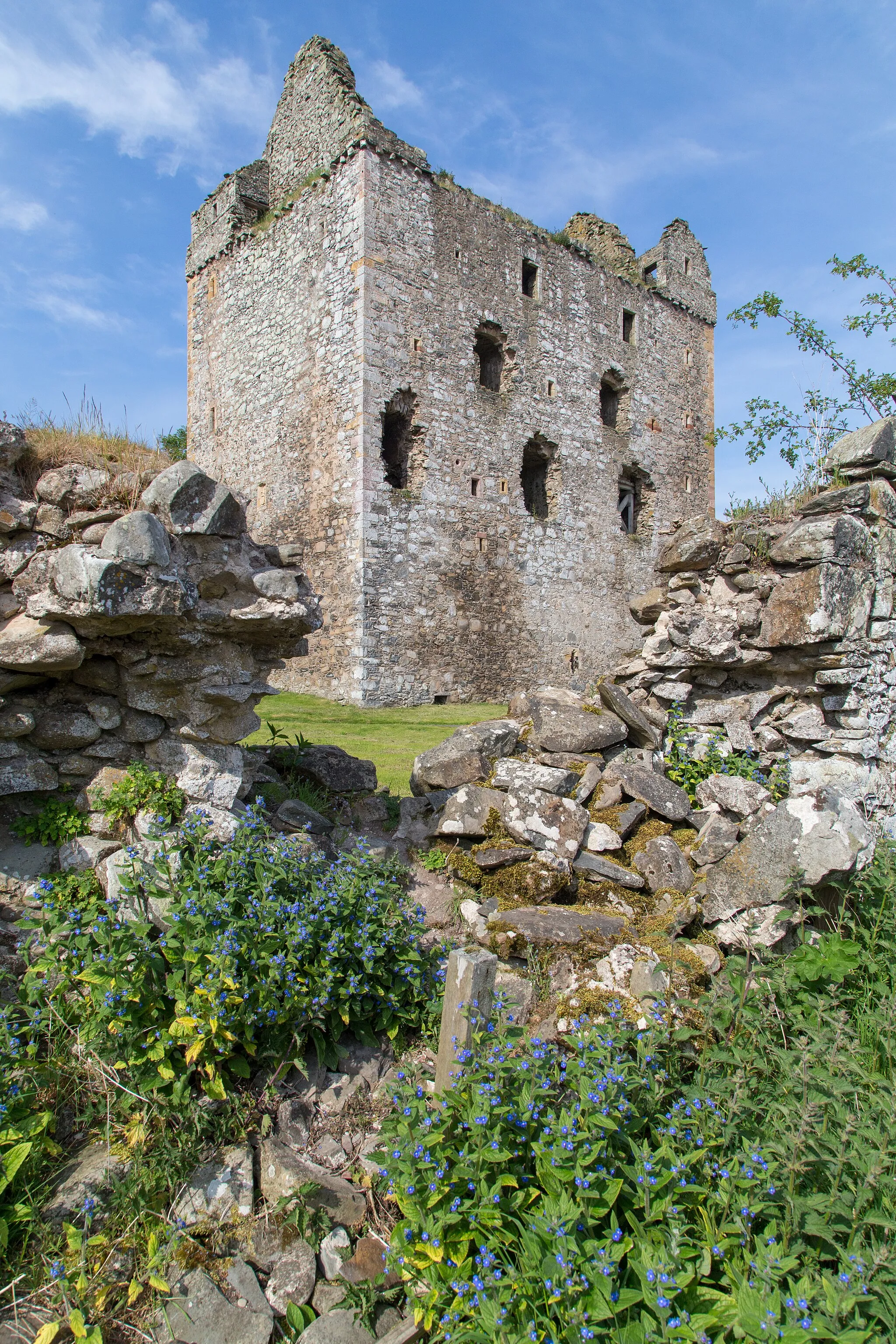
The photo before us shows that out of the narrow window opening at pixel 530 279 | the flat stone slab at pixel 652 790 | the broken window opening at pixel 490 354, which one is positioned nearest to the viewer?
the flat stone slab at pixel 652 790

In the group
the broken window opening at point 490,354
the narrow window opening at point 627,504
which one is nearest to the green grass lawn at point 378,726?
the broken window opening at point 490,354

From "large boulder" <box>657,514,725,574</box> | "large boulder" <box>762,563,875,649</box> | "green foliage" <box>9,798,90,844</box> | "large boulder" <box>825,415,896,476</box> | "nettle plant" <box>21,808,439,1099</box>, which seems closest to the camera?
"nettle plant" <box>21,808,439,1099</box>

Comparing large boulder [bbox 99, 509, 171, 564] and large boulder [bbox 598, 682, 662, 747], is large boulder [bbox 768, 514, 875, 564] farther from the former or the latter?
large boulder [bbox 99, 509, 171, 564]

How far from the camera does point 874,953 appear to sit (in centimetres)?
411

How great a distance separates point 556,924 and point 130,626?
8.75ft

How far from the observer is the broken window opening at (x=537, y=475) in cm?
1596

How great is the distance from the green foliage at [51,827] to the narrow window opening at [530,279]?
599 inches

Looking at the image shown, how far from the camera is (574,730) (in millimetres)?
5180

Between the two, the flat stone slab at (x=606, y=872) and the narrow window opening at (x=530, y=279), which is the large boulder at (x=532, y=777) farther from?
the narrow window opening at (x=530, y=279)

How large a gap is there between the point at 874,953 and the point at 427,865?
254 cm

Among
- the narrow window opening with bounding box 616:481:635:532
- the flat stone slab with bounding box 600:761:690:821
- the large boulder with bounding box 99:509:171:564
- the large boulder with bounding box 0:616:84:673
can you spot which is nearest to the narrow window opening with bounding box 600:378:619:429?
the narrow window opening with bounding box 616:481:635:532

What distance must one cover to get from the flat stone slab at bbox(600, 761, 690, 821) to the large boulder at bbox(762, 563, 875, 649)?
1.39 meters

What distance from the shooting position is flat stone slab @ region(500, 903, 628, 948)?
3885 millimetres

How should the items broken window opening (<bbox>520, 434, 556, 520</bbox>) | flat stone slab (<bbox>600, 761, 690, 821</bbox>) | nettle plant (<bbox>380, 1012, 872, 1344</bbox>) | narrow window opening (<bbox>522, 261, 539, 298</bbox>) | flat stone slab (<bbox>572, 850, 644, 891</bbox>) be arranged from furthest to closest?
broken window opening (<bbox>520, 434, 556, 520</bbox>) → narrow window opening (<bbox>522, 261, 539, 298</bbox>) → flat stone slab (<bbox>600, 761, 690, 821</bbox>) → flat stone slab (<bbox>572, 850, 644, 891</bbox>) → nettle plant (<bbox>380, 1012, 872, 1344</bbox>)
